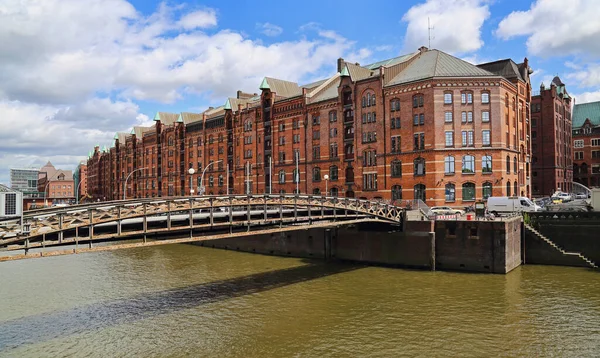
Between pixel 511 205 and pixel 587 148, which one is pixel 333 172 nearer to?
pixel 511 205

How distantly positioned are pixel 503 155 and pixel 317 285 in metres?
33.1

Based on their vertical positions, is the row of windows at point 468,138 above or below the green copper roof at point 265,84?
below

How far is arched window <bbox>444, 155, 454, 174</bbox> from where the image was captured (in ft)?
171

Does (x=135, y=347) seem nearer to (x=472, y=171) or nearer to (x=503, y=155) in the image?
(x=472, y=171)

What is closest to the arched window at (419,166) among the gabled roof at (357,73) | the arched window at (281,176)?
the gabled roof at (357,73)

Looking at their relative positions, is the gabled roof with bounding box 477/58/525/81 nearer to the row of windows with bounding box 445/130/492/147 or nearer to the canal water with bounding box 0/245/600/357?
the row of windows with bounding box 445/130/492/147

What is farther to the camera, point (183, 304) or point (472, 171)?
point (472, 171)

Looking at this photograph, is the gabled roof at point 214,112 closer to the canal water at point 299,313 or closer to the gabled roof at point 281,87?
the gabled roof at point 281,87

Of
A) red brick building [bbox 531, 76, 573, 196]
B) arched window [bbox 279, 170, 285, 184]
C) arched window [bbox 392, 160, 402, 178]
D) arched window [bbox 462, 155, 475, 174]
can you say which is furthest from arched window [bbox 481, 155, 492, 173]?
red brick building [bbox 531, 76, 573, 196]

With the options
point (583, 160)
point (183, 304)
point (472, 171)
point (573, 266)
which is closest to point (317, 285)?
point (183, 304)

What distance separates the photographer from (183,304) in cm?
2633

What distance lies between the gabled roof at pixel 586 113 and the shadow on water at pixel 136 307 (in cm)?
8817

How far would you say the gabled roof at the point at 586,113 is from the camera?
320 ft

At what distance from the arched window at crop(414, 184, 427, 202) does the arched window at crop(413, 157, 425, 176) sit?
1.56m
